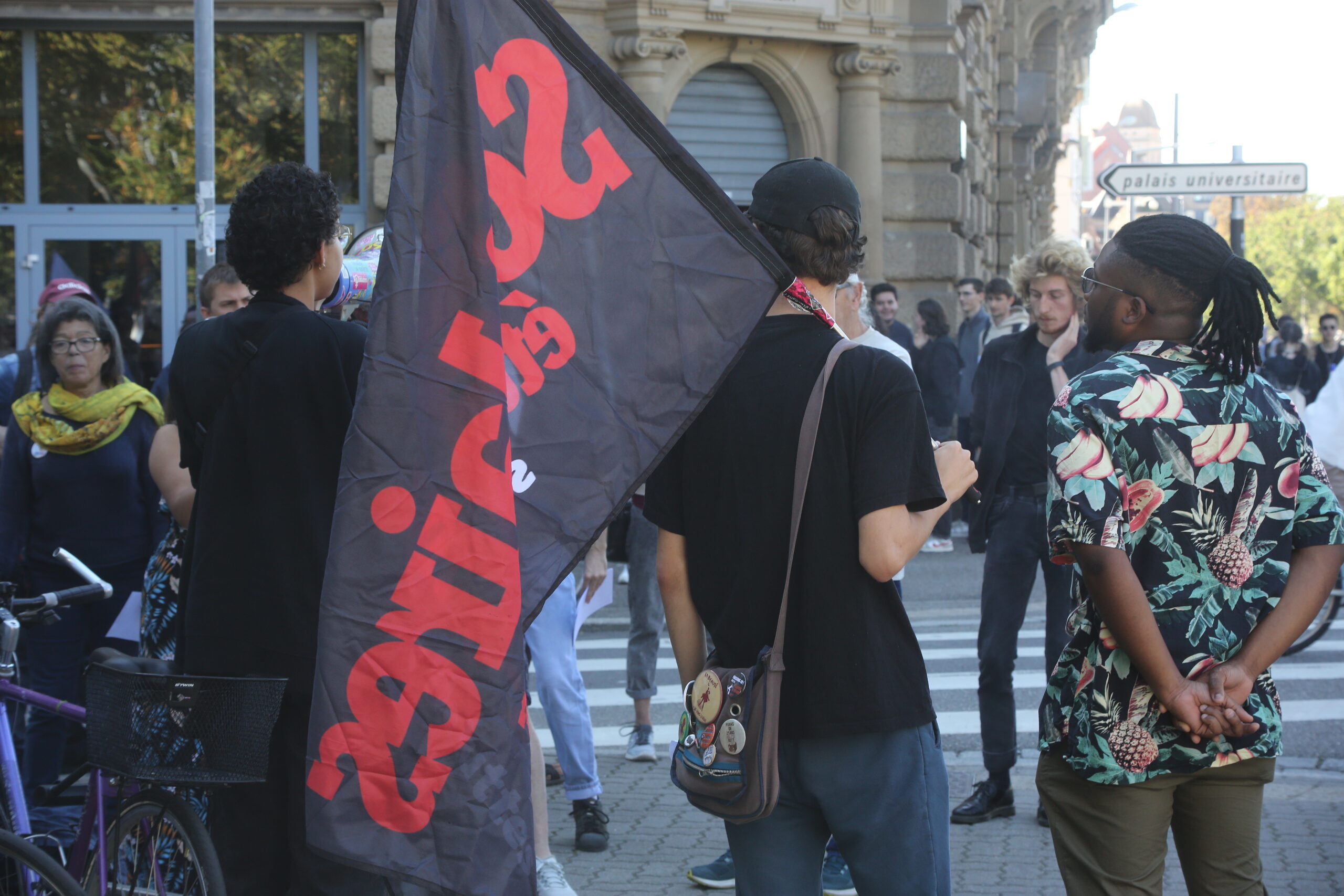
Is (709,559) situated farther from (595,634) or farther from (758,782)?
(595,634)

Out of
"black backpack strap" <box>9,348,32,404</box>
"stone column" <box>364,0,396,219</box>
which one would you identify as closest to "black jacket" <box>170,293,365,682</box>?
"black backpack strap" <box>9,348,32,404</box>

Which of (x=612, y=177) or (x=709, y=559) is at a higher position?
(x=612, y=177)

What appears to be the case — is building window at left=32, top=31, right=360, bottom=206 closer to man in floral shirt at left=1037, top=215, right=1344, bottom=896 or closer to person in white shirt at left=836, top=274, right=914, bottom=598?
person in white shirt at left=836, top=274, right=914, bottom=598

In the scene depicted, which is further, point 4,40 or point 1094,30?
point 1094,30

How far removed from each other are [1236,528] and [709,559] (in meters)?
1.01

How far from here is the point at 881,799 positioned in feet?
7.92

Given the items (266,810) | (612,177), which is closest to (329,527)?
(266,810)

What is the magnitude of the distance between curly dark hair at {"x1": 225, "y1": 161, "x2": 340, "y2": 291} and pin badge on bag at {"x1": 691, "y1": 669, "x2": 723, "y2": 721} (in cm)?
122

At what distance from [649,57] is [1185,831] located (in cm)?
1222

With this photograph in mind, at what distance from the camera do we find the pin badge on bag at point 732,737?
2389 millimetres

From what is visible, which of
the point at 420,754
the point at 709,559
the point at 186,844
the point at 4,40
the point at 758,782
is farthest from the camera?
the point at 4,40

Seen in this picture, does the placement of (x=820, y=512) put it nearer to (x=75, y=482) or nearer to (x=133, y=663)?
(x=133, y=663)

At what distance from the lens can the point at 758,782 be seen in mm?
2367

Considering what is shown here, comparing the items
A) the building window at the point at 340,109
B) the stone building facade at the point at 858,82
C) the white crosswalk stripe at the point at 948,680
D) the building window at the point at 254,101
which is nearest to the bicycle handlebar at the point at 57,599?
the white crosswalk stripe at the point at 948,680
